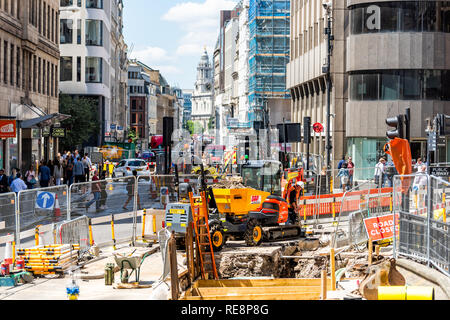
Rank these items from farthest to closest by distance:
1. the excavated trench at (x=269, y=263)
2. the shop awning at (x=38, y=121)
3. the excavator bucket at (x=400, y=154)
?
the shop awning at (x=38, y=121)
the excavated trench at (x=269, y=263)
the excavator bucket at (x=400, y=154)

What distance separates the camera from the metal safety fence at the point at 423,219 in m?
12.7

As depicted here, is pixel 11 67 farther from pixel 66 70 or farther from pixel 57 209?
pixel 66 70

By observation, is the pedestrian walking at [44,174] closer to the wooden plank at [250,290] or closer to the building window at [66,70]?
the wooden plank at [250,290]

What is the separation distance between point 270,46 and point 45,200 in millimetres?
74688

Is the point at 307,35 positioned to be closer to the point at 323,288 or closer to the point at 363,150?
the point at 363,150

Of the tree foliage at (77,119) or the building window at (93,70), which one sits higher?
the building window at (93,70)

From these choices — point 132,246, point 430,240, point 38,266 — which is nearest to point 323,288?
point 430,240

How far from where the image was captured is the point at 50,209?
1961 centimetres

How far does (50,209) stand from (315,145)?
43.5 metres

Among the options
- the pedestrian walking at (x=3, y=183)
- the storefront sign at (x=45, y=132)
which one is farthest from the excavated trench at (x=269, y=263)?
the storefront sign at (x=45, y=132)

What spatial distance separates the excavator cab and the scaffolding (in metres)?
65.8

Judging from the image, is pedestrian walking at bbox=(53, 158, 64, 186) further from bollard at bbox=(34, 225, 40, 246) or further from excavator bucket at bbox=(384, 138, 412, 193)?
excavator bucket at bbox=(384, 138, 412, 193)

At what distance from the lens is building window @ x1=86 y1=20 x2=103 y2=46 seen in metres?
82.4

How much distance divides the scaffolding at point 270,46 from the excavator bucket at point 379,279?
7788 centimetres
